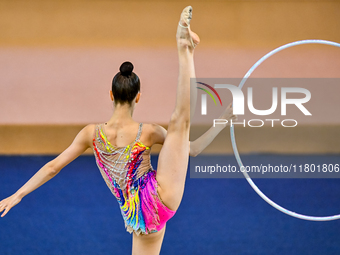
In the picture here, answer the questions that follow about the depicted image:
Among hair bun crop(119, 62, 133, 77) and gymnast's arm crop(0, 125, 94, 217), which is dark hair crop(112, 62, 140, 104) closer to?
hair bun crop(119, 62, 133, 77)

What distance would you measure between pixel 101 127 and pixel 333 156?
424 cm

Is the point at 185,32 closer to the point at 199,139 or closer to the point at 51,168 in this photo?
the point at 199,139

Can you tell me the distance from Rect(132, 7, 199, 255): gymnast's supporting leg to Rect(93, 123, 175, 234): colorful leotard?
1.6 inches

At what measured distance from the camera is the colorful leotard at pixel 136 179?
146 centimetres

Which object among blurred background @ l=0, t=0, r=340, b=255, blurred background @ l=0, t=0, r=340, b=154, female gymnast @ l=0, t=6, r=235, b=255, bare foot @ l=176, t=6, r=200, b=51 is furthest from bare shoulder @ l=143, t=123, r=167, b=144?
blurred background @ l=0, t=0, r=340, b=154

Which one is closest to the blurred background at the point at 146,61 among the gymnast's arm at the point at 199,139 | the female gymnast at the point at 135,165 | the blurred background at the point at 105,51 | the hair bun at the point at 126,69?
the blurred background at the point at 105,51

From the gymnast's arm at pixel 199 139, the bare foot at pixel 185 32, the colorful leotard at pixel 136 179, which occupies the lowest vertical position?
the colorful leotard at pixel 136 179

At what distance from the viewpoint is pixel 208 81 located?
5.14 m

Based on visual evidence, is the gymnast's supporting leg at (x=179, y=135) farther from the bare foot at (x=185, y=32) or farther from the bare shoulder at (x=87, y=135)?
the bare shoulder at (x=87, y=135)

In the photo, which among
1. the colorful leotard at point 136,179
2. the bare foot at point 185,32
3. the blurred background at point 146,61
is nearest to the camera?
the bare foot at point 185,32

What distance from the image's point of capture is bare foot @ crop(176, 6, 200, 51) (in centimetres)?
134

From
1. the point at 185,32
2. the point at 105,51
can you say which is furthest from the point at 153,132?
the point at 105,51

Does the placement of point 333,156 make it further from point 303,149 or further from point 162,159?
point 162,159

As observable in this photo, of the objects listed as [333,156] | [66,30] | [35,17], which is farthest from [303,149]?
[35,17]
